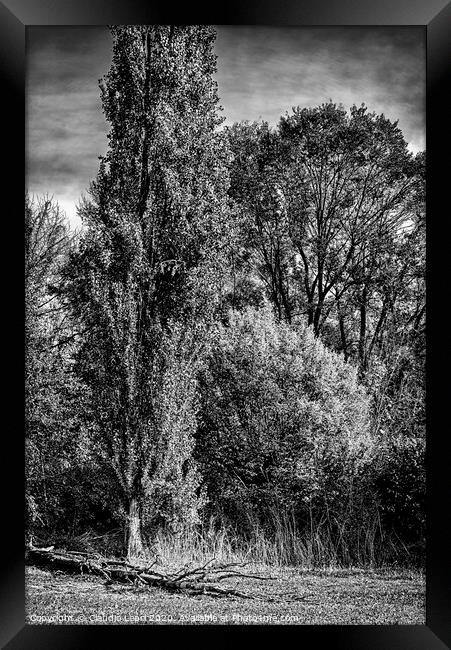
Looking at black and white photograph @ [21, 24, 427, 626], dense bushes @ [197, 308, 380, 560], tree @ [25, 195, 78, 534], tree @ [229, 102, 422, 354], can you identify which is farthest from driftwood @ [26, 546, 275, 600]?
tree @ [229, 102, 422, 354]

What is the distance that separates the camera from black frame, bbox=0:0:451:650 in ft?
13.8

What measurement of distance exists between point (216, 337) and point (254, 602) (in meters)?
2.08

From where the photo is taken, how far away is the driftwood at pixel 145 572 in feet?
14.3

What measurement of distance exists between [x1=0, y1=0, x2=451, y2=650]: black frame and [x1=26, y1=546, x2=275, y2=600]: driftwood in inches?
9.2

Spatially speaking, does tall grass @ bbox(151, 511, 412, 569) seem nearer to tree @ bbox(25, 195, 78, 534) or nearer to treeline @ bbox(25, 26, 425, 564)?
treeline @ bbox(25, 26, 425, 564)

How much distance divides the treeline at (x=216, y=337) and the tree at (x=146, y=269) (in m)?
0.01

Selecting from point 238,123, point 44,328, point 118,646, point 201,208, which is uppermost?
point 238,123

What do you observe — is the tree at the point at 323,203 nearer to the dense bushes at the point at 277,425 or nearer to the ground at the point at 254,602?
the dense bushes at the point at 277,425

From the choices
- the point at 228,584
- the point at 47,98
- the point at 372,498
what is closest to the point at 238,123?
the point at 47,98

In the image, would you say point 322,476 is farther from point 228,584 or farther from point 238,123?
point 238,123

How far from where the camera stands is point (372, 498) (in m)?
4.50
